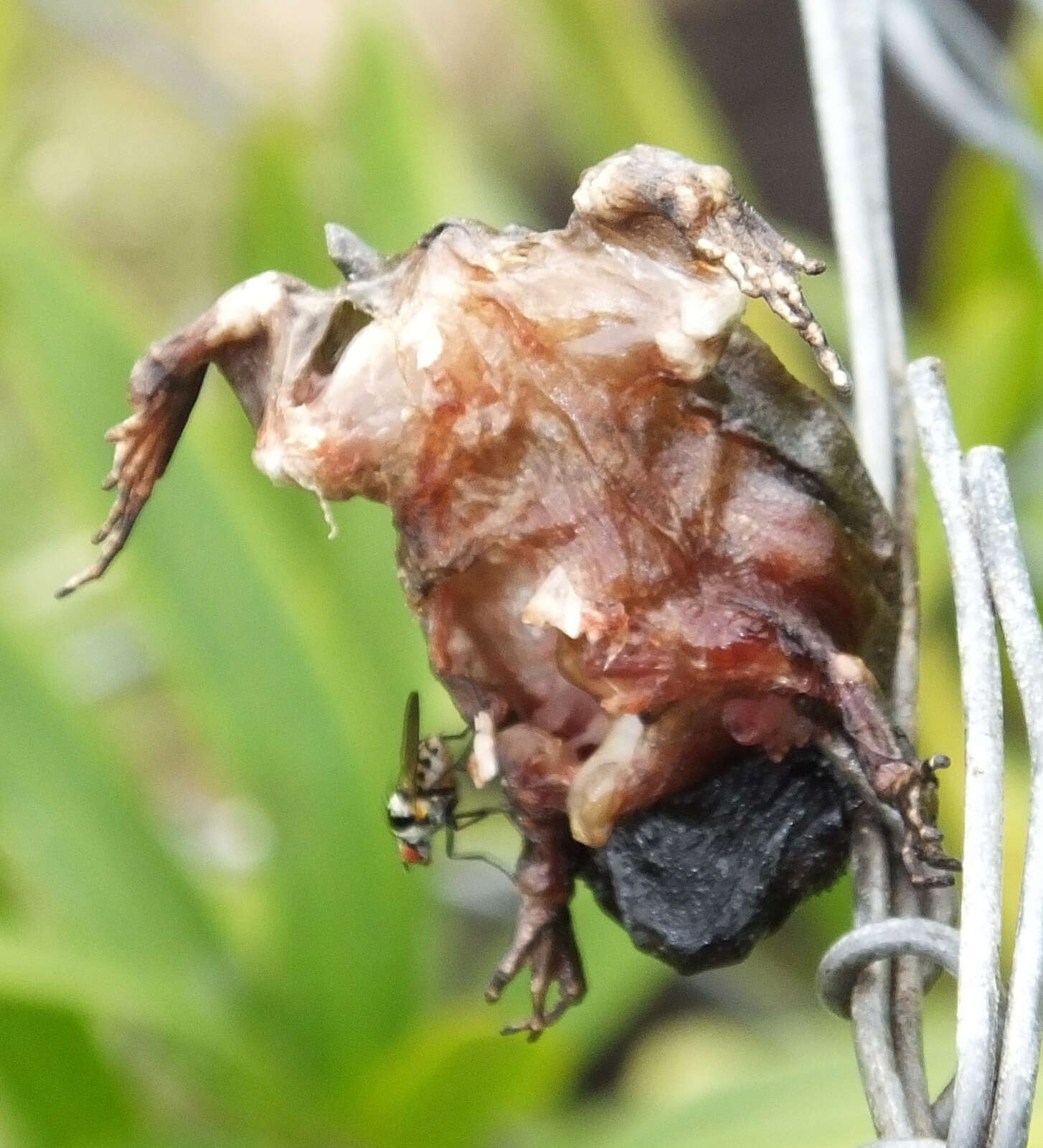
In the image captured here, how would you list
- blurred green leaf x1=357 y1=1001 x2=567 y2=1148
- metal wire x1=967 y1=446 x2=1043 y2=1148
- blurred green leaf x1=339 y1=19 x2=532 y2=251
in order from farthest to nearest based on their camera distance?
blurred green leaf x1=339 y1=19 x2=532 y2=251, blurred green leaf x1=357 y1=1001 x2=567 y2=1148, metal wire x1=967 y1=446 x2=1043 y2=1148

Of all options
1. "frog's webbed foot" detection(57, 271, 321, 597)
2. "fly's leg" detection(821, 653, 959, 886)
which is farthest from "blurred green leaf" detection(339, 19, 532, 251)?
"fly's leg" detection(821, 653, 959, 886)

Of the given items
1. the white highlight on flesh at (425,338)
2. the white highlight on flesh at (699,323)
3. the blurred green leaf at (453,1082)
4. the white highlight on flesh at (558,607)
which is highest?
the white highlight on flesh at (425,338)

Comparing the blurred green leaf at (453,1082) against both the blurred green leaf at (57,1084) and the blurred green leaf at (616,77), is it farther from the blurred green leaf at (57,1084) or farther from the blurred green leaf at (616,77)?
the blurred green leaf at (616,77)

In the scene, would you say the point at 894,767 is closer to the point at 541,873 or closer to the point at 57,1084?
the point at 541,873

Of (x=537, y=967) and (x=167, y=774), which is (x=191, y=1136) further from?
(x=167, y=774)

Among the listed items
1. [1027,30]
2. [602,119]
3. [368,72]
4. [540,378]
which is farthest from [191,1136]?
[1027,30]

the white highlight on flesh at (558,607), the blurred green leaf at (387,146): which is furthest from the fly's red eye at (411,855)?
the blurred green leaf at (387,146)

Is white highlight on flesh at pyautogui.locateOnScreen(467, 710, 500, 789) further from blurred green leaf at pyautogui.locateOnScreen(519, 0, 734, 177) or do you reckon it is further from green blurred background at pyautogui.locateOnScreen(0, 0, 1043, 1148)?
blurred green leaf at pyautogui.locateOnScreen(519, 0, 734, 177)

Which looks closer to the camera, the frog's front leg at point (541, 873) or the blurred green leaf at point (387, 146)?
the frog's front leg at point (541, 873)

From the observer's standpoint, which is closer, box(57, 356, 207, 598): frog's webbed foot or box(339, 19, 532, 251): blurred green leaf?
box(57, 356, 207, 598): frog's webbed foot
